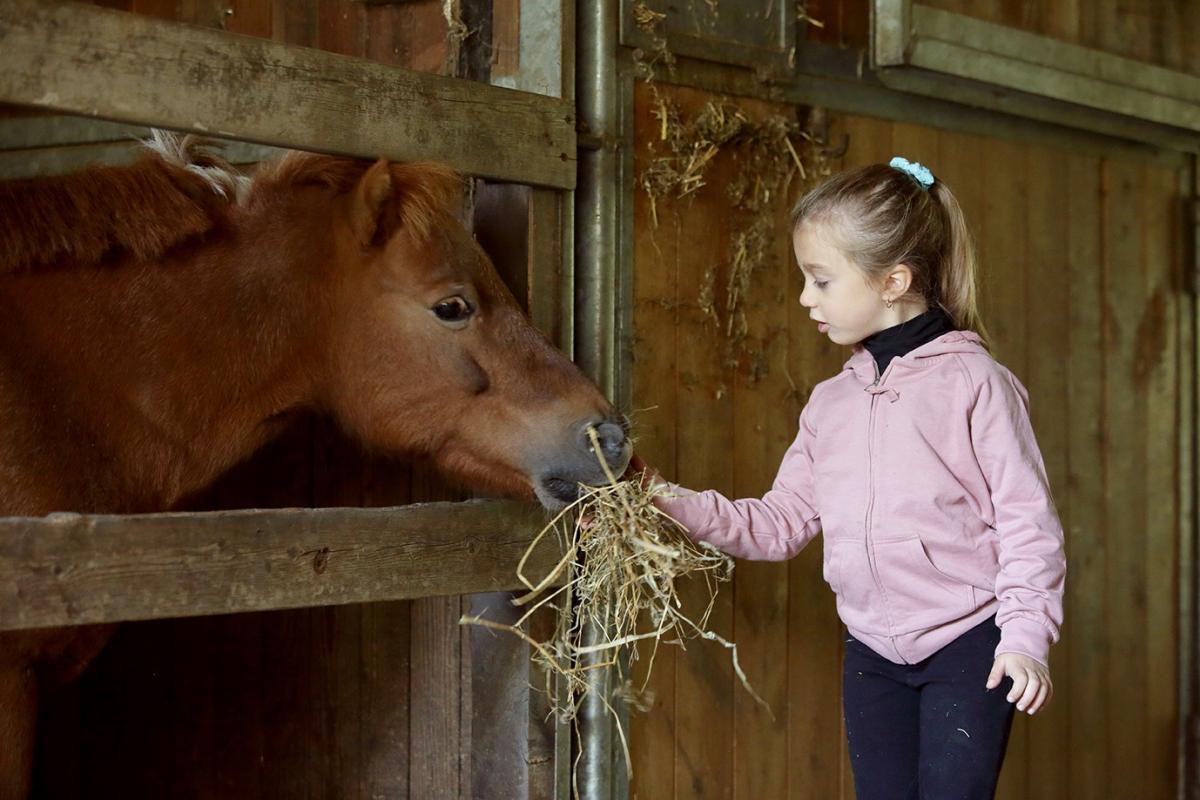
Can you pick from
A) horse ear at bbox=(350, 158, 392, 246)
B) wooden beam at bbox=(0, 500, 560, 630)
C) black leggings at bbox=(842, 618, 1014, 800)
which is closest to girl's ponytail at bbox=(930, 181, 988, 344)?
black leggings at bbox=(842, 618, 1014, 800)

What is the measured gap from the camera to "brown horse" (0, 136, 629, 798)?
88.0 inches

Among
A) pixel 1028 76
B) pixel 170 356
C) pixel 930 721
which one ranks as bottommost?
pixel 930 721

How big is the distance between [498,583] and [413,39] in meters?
1.33

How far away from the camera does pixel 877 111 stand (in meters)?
3.29

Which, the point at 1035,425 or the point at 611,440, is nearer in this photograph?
the point at 611,440

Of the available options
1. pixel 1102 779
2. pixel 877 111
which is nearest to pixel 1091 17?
pixel 877 111

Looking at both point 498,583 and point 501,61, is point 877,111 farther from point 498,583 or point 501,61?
point 498,583

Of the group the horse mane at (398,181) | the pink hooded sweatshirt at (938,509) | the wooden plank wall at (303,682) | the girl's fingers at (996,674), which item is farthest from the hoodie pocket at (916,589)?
the horse mane at (398,181)

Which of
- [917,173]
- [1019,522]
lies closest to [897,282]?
[917,173]

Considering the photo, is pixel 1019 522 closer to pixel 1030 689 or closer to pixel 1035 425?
pixel 1030 689

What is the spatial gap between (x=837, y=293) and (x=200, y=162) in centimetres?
122

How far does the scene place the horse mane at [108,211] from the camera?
2.19 meters

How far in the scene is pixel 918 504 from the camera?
2162 mm

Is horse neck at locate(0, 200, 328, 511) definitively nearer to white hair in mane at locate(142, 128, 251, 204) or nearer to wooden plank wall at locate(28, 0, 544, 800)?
white hair in mane at locate(142, 128, 251, 204)
